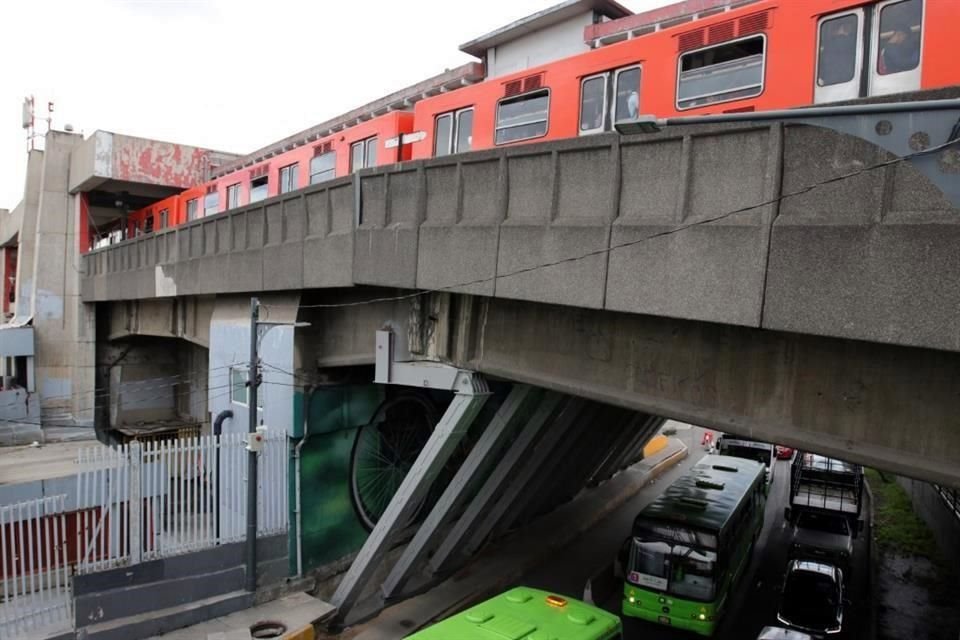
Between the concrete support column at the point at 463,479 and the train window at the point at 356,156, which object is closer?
the concrete support column at the point at 463,479

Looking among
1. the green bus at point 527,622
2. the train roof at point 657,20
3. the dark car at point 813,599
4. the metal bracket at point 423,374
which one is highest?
the train roof at point 657,20

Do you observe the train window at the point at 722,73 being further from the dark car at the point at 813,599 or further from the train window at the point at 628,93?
the dark car at the point at 813,599

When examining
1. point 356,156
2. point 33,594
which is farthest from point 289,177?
point 33,594

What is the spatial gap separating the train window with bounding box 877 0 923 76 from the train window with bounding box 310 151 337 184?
11.4 metres

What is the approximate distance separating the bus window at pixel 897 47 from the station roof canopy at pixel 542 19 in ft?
22.0

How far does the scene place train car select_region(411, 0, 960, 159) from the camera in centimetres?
652

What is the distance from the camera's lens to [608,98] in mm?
9164

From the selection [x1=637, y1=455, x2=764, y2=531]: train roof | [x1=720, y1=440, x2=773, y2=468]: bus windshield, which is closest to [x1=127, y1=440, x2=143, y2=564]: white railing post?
[x1=637, y1=455, x2=764, y2=531]: train roof

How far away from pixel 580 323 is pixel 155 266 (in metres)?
15.7

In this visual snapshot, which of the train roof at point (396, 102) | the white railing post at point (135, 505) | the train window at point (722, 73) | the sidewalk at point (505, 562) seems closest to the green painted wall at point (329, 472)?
the sidewalk at point (505, 562)

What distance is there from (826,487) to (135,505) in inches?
627

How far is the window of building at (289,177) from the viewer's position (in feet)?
54.5

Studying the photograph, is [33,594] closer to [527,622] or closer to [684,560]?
[527,622]

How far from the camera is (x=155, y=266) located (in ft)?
62.7
